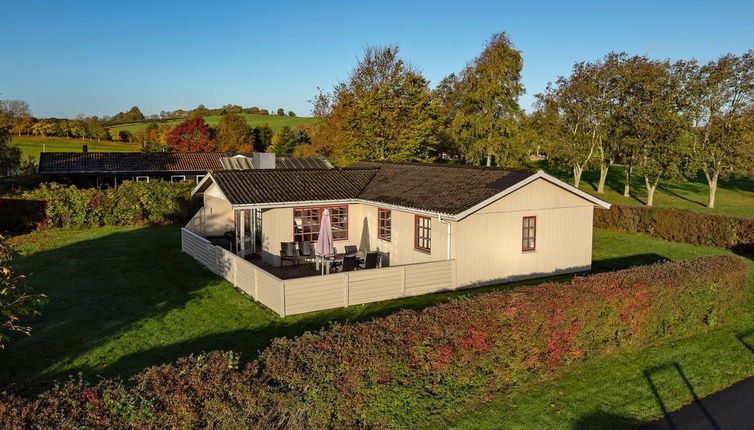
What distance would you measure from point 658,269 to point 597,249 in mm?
12018

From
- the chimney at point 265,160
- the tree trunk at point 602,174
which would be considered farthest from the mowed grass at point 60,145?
the tree trunk at point 602,174

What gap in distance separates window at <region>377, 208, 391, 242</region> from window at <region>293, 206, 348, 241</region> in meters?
1.62

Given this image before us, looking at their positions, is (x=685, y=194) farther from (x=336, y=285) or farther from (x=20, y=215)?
(x=20, y=215)

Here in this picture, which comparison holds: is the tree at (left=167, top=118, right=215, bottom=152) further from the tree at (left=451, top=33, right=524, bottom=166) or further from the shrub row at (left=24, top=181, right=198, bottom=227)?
the shrub row at (left=24, top=181, right=198, bottom=227)

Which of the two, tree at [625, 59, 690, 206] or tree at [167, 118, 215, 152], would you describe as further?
tree at [167, 118, 215, 152]

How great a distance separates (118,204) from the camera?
3116cm

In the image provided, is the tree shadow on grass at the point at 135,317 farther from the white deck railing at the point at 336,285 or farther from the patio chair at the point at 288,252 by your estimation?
the patio chair at the point at 288,252

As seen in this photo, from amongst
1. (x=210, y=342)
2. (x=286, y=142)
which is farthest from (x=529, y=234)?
(x=286, y=142)

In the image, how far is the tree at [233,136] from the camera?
8350 cm

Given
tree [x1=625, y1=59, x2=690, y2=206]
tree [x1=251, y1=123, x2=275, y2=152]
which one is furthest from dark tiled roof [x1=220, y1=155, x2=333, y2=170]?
tree [x1=251, y1=123, x2=275, y2=152]

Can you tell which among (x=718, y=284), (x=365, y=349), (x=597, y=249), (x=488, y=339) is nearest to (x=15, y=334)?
(x=365, y=349)

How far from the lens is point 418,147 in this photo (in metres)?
40.3

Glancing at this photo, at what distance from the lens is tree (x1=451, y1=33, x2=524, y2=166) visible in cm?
4888

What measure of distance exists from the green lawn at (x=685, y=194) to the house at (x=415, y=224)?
93.5 feet
